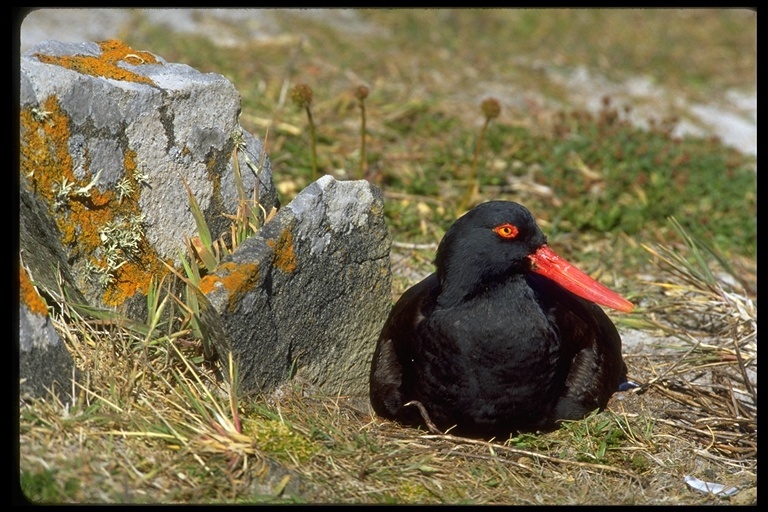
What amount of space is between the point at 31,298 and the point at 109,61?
114 cm

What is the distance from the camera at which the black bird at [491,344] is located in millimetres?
3828

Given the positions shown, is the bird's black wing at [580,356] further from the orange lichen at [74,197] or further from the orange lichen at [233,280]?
the orange lichen at [74,197]

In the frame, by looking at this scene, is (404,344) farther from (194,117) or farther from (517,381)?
(194,117)

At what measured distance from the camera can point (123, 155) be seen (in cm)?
362

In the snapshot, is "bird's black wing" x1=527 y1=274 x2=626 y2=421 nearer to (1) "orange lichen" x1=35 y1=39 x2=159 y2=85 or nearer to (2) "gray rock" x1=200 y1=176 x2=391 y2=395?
(2) "gray rock" x1=200 y1=176 x2=391 y2=395

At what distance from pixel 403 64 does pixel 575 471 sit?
5.32 m

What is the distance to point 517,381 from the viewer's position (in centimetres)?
384

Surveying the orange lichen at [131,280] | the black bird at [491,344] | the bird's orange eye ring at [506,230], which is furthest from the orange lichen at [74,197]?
the bird's orange eye ring at [506,230]

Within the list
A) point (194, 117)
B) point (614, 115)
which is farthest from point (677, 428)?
point (614, 115)

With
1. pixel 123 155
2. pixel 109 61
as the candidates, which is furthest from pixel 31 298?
pixel 109 61

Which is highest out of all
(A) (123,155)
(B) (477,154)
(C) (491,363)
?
(A) (123,155)

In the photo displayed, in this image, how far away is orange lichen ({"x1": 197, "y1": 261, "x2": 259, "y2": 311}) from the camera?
343 cm

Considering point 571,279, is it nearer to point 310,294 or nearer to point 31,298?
point 310,294

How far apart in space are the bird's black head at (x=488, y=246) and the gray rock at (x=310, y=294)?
17.7 inches
